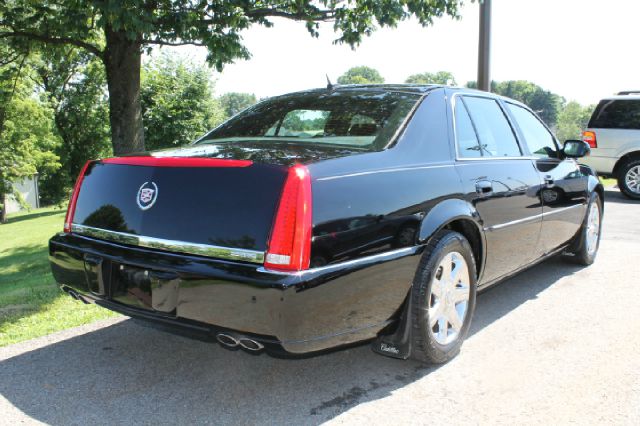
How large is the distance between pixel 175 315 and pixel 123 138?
5028 mm

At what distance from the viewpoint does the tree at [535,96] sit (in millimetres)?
149125

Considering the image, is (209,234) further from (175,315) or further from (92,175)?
(92,175)

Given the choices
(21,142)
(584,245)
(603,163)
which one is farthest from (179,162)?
(21,142)

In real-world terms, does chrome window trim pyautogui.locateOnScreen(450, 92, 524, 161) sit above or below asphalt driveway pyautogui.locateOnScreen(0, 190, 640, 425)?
above

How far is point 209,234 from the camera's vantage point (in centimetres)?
257

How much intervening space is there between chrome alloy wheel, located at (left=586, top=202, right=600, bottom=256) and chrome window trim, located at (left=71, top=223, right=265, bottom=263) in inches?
165

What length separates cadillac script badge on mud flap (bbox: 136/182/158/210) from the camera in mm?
2785

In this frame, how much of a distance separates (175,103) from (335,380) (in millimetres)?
19865

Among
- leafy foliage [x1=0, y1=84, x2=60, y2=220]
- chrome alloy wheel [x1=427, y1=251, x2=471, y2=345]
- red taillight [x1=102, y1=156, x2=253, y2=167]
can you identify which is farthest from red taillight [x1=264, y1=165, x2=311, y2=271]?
leafy foliage [x1=0, y1=84, x2=60, y2=220]

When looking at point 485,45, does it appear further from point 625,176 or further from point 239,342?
point 239,342

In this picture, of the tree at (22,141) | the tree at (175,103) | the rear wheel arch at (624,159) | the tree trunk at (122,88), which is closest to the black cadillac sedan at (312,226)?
the tree trunk at (122,88)

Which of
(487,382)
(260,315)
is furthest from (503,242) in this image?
(260,315)

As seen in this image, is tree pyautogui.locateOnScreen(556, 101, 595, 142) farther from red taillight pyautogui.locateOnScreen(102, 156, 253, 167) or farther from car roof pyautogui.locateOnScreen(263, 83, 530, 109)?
red taillight pyautogui.locateOnScreen(102, 156, 253, 167)

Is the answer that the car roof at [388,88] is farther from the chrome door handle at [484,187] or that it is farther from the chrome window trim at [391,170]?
the chrome door handle at [484,187]
